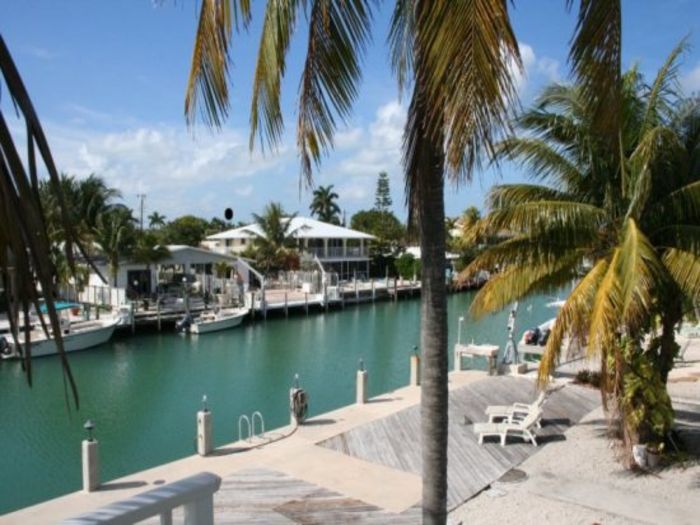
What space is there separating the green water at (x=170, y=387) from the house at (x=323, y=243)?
57.7 feet

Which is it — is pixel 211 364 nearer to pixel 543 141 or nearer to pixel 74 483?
pixel 74 483

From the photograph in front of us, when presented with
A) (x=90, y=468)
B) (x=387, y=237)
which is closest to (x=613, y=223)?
(x=90, y=468)

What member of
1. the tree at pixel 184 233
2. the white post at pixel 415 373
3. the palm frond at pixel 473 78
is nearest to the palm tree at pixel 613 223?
the palm frond at pixel 473 78

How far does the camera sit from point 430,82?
315 centimetres

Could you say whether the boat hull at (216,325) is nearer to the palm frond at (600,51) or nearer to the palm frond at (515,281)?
the palm frond at (515,281)

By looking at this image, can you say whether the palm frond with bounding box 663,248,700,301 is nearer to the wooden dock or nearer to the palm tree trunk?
the wooden dock

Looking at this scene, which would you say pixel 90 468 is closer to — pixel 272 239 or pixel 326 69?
pixel 326 69

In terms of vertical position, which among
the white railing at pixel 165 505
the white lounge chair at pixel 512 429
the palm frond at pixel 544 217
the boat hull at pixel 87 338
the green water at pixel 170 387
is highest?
the palm frond at pixel 544 217

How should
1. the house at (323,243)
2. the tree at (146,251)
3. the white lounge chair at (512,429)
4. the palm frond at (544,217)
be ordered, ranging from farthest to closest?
the house at (323,243)
the tree at (146,251)
the white lounge chair at (512,429)
the palm frond at (544,217)

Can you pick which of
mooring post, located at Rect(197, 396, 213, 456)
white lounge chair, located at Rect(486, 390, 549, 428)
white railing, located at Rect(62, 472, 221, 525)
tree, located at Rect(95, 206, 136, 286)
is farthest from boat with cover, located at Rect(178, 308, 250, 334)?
white railing, located at Rect(62, 472, 221, 525)

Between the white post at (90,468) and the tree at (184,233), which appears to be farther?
the tree at (184,233)

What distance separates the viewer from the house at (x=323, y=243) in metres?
56.3

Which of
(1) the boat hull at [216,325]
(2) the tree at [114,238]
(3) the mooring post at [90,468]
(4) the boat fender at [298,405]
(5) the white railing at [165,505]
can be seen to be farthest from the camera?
(2) the tree at [114,238]

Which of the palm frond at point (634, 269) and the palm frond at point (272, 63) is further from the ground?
the palm frond at point (272, 63)
